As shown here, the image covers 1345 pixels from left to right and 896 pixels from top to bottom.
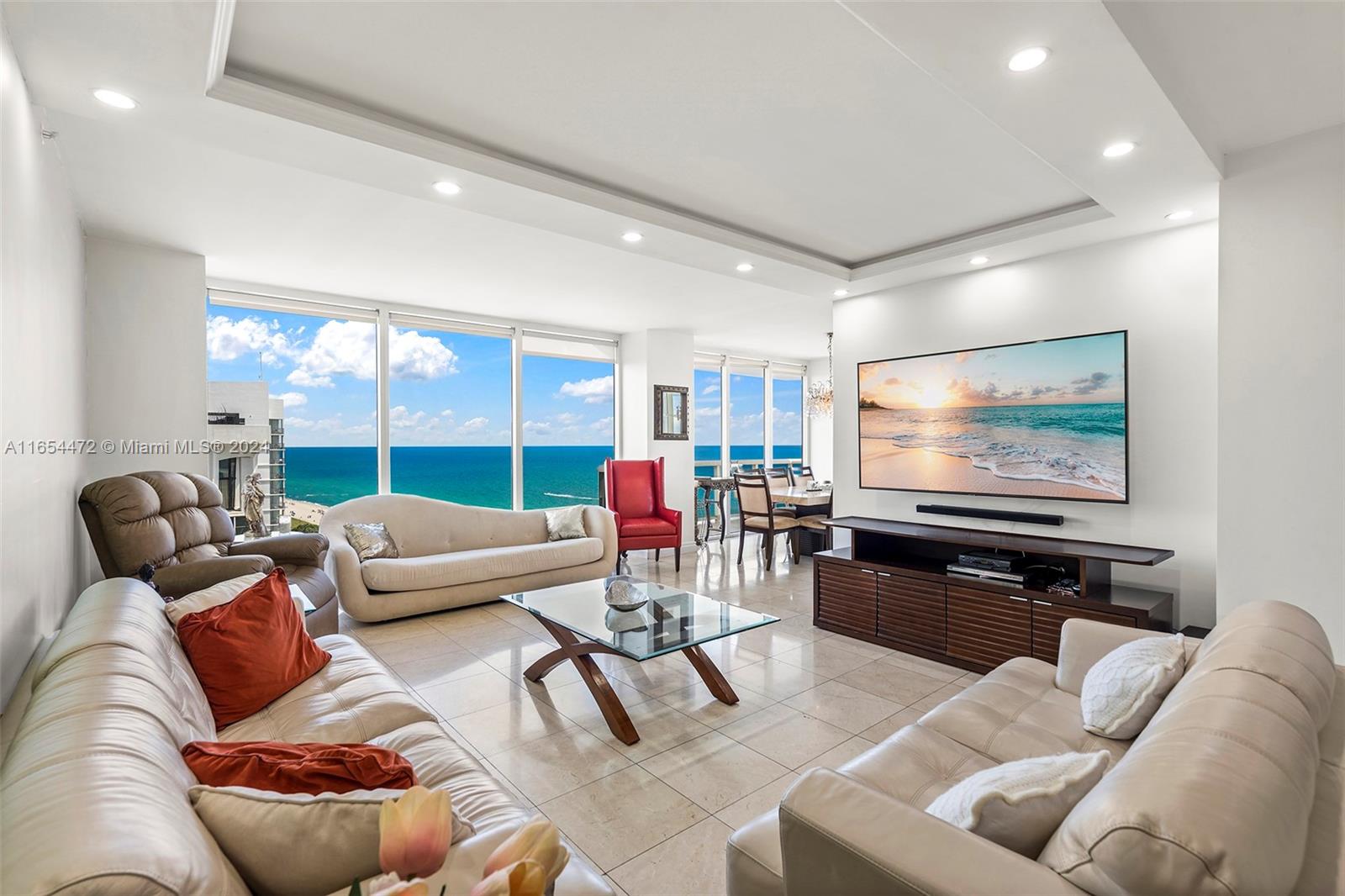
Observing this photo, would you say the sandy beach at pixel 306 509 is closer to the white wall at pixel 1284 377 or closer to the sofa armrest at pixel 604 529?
the sofa armrest at pixel 604 529

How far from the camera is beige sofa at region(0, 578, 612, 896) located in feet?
2.57

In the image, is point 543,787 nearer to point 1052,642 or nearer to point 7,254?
point 7,254

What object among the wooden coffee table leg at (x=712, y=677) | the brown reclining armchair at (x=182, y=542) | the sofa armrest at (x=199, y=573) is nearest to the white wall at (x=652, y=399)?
the brown reclining armchair at (x=182, y=542)

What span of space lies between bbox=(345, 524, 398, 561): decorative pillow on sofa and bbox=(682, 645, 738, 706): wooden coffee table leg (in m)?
2.71

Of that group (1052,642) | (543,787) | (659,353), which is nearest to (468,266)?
(659,353)

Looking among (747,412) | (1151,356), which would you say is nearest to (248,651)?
(1151,356)

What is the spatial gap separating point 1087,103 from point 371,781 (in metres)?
2.83

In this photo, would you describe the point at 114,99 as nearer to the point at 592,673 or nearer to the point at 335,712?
the point at 335,712

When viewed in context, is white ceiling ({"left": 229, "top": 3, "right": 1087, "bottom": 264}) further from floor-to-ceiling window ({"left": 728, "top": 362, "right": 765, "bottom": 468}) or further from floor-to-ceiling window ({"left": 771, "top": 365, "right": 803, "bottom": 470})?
floor-to-ceiling window ({"left": 771, "top": 365, "right": 803, "bottom": 470})

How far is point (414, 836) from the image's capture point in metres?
0.57

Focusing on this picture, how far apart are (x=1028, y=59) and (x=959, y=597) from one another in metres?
2.72

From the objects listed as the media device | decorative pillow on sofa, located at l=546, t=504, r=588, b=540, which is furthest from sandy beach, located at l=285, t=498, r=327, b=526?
the media device

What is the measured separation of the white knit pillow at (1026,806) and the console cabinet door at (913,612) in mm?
2655

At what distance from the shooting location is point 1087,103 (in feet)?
6.94
